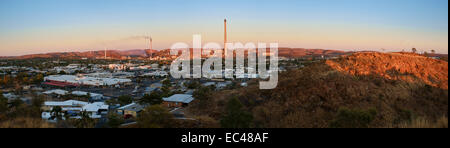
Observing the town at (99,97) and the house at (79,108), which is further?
the house at (79,108)

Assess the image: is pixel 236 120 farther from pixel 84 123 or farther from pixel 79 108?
pixel 79 108

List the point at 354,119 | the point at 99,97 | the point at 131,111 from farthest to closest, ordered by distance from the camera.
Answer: the point at 99,97
the point at 131,111
the point at 354,119

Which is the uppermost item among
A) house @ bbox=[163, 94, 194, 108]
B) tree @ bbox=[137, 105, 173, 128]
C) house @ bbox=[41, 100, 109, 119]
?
tree @ bbox=[137, 105, 173, 128]

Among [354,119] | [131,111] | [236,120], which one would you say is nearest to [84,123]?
[131,111]

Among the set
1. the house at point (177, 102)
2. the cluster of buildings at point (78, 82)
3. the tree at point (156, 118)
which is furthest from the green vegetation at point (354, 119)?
the cluster of buildings at point (78, 82)

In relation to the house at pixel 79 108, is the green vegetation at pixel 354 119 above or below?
above

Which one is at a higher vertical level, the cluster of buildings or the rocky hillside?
the rocky hillside

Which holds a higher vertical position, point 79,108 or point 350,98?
point 350,98

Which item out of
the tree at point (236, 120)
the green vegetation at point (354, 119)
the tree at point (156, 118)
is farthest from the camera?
the tree at point (156, 118)

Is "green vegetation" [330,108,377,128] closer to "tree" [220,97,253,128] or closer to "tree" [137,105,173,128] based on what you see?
"tree" [220,97,253,128]

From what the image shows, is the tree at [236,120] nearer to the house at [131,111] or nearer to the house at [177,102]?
the house at [131,111]

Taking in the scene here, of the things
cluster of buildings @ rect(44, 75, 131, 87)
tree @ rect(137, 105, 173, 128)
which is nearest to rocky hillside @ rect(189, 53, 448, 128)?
tree @ rect(137, 105, 173, 128)

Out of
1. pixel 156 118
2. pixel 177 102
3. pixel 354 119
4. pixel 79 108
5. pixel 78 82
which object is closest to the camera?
pixel 354 119
